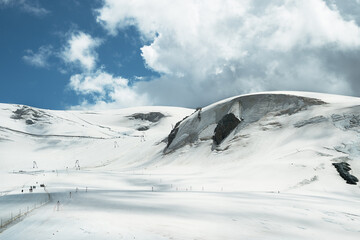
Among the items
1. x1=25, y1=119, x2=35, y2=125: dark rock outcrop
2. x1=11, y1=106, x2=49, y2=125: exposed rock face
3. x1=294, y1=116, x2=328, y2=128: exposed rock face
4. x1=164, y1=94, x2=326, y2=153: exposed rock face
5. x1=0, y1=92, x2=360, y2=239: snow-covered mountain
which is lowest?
x1=0, y1=92, x2=360, y2=239: snow-covered mountain

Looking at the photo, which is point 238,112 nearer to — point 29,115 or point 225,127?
point 225,127

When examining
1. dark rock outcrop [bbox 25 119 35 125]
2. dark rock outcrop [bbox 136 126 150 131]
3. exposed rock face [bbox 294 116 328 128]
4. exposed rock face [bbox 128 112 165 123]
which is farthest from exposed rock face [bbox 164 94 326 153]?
exposed rock face [bbox 128 112 165 123]

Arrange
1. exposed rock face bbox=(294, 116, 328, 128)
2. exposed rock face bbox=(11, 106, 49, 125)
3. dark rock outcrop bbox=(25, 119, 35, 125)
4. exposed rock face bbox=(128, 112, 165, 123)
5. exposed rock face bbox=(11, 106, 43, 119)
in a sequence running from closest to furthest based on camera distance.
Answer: exposed rock face bbox=(294, 116, 328, 128) < dark rock outcrop bbox=(25, 119, 35, 125) < exposed rock face bbox=(11, 106, 49, 125) < exposed rock face bbox=(11, 106, 43, 119) < exposed rock face bbox=(128, 112, 165, 123)

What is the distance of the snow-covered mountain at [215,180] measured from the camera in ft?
45.1

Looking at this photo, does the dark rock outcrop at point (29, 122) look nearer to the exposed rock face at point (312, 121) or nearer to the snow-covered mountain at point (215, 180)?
the snow-covered mountain at point (215, 180)

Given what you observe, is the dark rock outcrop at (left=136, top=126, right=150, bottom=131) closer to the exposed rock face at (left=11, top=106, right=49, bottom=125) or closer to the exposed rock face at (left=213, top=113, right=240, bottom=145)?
the exposed rock face at (left=11, top=106, right=49, bottom=125)

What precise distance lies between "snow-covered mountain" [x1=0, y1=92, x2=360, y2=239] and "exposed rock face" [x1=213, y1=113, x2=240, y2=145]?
0.20 metres

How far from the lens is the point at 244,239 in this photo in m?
12.1

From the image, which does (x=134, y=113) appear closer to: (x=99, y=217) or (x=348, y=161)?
(x=348, y=161)

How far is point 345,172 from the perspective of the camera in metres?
33.5

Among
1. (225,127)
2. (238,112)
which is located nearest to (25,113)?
(225,127)

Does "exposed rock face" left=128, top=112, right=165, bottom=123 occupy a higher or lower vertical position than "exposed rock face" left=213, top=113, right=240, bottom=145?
higher

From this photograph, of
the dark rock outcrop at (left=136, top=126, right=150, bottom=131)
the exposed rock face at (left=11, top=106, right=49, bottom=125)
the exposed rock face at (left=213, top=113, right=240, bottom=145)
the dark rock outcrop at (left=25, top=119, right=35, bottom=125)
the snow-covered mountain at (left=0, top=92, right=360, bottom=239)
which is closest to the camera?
the snow-covered mountain at (left=0, top=92, right=360, bottom=239)

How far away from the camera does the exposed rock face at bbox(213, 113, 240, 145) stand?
192ft
